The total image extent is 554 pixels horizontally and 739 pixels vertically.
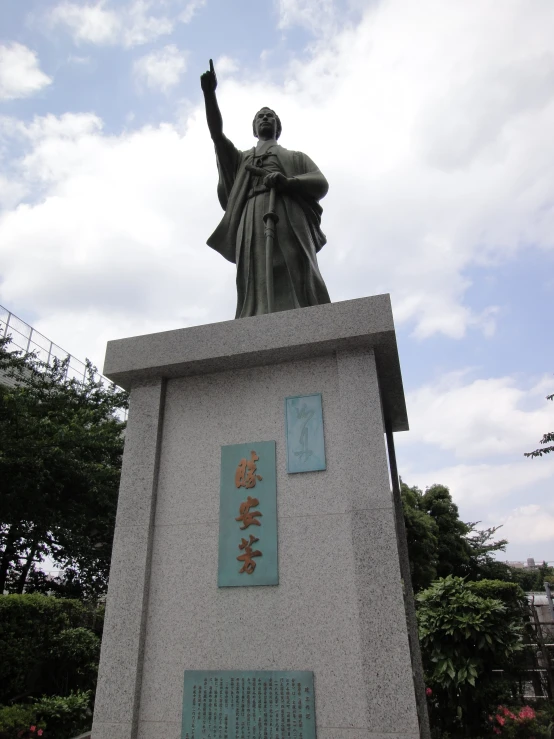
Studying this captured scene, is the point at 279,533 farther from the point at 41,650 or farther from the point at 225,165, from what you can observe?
the point at 41,650

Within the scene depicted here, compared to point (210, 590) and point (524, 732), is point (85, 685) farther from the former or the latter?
point (210, 590)

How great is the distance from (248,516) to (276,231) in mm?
2542

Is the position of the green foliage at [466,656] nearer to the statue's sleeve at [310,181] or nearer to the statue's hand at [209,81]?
the statue's sleeve at [310,181]

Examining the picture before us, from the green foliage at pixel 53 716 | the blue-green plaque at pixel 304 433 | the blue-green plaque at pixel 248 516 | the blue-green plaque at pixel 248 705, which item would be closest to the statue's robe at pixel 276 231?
the blue-green plaque at pixel 304 433

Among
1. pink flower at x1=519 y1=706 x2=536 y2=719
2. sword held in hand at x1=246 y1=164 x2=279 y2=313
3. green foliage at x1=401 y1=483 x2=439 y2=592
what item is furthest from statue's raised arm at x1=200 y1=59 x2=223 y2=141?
green foliage at x1=401 y1=483 x2=439 y2=592

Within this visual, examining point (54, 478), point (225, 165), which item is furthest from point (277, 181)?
point (54, 478)

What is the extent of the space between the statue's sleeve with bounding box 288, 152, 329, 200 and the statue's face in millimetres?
620

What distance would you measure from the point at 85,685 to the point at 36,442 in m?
4.69

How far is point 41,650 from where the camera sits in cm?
836

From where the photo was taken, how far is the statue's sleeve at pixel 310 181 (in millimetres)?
4527

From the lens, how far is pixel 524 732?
219 inches

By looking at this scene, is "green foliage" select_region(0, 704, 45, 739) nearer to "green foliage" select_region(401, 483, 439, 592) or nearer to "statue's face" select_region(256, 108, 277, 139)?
"statue's face" select_region(256, 108, 277, 139)

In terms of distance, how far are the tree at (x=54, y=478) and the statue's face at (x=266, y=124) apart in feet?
26.6

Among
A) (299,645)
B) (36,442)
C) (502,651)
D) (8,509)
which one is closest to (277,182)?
(299,645)
